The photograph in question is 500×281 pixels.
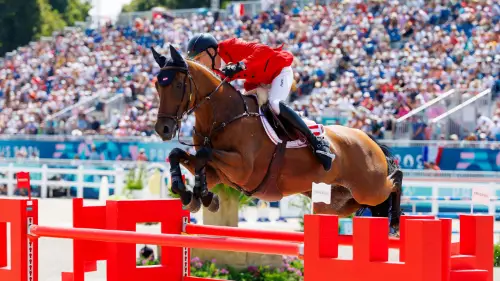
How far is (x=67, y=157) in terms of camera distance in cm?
2328

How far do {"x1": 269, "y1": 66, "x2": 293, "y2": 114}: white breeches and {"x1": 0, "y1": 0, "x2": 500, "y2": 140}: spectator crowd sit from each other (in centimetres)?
1144

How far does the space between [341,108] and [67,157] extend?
24.9ft

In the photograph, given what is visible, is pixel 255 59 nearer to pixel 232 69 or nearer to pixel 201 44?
pixel 232 69

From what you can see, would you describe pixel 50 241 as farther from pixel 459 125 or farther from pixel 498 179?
pixel 459 125

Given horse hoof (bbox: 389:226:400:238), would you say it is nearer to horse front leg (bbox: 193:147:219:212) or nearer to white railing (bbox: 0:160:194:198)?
horse front leg (bbox: 193:147:219:212)

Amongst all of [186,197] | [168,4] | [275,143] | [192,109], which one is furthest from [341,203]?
[168,4]

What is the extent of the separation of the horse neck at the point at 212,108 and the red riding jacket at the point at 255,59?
229mm

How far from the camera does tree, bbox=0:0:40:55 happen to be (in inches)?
1692

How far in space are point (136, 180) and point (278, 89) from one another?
A: 412 inches

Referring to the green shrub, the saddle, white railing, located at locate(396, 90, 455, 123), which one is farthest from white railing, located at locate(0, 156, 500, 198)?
the saddle

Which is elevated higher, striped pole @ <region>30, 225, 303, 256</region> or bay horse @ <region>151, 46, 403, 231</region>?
bay horse @ <region>151, 46, 403, 231</region>

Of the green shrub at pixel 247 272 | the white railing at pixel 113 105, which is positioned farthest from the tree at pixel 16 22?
the green shrub at pixel 247 272

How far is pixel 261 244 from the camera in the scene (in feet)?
16.3

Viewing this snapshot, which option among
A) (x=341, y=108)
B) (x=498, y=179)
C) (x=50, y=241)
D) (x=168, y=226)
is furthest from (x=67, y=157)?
(x=168, y=226)
